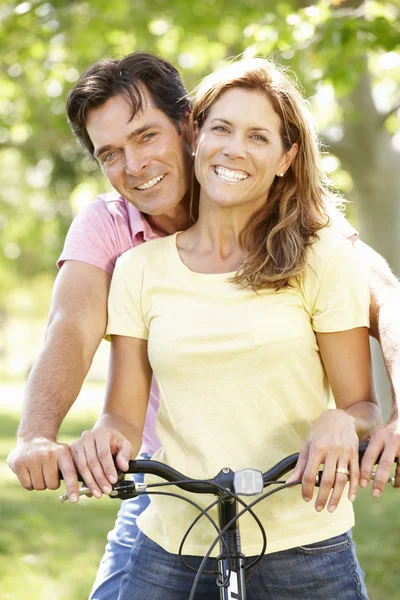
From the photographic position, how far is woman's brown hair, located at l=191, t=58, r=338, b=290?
2748 mm

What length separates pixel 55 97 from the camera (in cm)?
1079

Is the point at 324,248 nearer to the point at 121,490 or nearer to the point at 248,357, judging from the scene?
the point at 248,357

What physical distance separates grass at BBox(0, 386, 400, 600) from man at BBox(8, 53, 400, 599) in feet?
9.30

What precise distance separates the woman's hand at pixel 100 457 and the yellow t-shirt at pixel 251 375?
0.30 m

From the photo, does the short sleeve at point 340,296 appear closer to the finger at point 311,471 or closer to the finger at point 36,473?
the finger at point 311,471

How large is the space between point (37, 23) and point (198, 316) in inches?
243

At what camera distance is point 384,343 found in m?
2.72

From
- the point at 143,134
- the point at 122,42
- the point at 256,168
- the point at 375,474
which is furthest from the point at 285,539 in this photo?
the point at 122,42

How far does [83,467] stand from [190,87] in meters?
9.08

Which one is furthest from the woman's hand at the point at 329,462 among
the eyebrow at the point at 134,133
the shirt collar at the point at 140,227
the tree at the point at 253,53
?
the tree at the point at 253,53

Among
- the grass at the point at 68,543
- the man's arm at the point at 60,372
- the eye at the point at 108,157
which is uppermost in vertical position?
the eye at the point at 108,157

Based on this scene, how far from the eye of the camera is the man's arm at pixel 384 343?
2275 mm

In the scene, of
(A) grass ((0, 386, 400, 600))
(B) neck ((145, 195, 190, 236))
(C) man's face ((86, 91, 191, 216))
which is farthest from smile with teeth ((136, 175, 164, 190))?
(A) grass ((0, 386, 400, 600))

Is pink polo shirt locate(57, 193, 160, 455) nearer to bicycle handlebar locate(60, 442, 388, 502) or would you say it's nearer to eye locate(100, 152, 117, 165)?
eye locate(100, 152, 117, 165)
